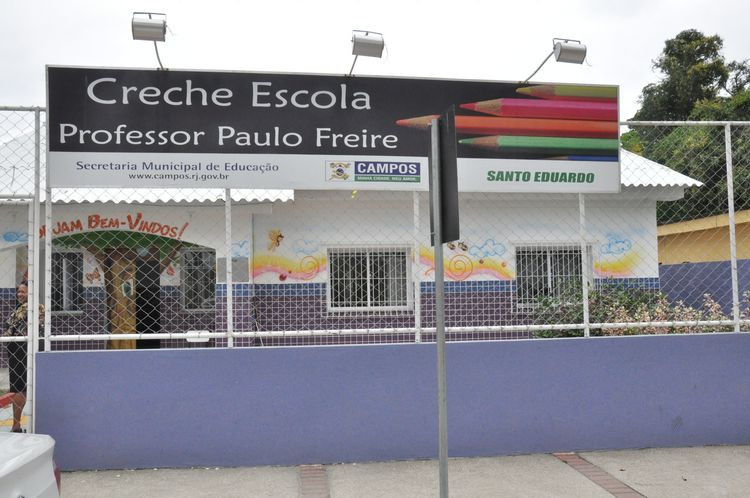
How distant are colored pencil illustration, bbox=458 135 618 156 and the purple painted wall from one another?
168 centimetres

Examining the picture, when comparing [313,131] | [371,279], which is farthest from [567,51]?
[371,279]

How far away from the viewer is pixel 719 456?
634cm

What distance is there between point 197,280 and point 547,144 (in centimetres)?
718

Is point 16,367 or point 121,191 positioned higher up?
point 121,191

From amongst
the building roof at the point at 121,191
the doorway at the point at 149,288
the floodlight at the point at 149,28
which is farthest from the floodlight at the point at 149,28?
the doorway at the point at 149,288

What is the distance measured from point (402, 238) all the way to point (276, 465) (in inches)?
Result: 229

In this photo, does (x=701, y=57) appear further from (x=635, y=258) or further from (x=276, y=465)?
(x=276, y=465)

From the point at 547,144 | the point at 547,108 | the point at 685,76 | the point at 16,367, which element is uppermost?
the point at 685,76

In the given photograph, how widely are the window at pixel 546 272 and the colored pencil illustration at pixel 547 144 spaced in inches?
161

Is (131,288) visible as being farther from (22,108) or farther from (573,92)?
(573,92)

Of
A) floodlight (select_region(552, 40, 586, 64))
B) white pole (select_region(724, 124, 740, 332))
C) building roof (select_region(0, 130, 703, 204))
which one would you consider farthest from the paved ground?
building roof (select_region(0, 130, 703, 204))

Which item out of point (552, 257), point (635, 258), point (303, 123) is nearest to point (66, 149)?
point (303, 123)

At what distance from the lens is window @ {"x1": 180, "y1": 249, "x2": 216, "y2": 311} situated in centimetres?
1190

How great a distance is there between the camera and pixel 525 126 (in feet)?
21.4
